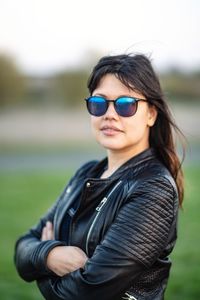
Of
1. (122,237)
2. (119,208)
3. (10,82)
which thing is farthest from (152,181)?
(10,82)

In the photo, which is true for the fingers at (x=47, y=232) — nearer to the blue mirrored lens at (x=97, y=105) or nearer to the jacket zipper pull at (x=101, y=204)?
the jacket zipper pull at (x=101, y=204)

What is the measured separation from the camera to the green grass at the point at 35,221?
16.3ft

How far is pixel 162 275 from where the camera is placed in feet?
8.76

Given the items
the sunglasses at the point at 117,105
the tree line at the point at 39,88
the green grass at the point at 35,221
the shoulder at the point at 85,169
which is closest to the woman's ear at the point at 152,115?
the sunglasses at the point at 117,105

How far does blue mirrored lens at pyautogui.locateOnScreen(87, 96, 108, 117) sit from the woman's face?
0.02 meters

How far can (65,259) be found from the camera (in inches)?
104

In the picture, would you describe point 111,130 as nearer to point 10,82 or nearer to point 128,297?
point 128,297

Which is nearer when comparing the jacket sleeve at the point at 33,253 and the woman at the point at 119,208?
the woman at the point at 119,208

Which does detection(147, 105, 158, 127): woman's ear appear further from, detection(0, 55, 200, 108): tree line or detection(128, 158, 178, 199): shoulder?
detection(0, 55, 200, 108): tree line

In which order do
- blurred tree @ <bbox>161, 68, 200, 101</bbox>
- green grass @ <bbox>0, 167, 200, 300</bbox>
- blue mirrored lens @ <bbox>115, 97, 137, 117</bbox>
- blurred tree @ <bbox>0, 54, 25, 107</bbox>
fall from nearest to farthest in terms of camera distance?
blue mirrored lens @ <bbox>115, 97, 137, 117</bbox> < green grass @ <bbox>0, 167, 200, 300</bbox> < blurred tree @ <bbox>161, 68, 200, 101</bbox> < blurred tree @ <bbox>0, 54, 25, 107</bbox>

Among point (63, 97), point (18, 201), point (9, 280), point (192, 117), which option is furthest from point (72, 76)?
point (9, 280)

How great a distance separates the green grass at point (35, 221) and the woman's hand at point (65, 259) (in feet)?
7.29

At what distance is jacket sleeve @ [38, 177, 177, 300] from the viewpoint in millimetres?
2403

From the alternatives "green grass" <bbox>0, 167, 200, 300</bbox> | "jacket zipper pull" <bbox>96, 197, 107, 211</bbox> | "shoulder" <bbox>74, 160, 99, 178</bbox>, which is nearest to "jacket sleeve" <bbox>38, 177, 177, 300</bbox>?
"jacket zipper pull" <bbox>96, 197, 107, 211</bbox>
